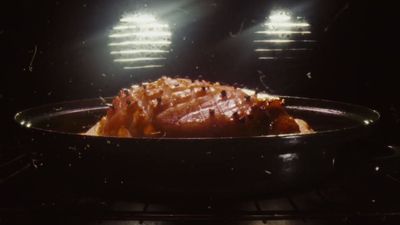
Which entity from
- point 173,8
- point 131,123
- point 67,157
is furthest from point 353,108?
point 173,8

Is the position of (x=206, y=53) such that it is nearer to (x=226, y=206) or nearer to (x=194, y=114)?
(x=194, y=114)

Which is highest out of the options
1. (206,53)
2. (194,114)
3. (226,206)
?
(206,53)

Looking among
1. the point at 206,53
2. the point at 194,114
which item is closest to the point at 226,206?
the point at 194,114

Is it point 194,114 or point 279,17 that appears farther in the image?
point 279,17

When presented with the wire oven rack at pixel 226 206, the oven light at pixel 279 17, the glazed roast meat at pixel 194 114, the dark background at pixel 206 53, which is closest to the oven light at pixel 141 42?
the dark background at pixel 206 53

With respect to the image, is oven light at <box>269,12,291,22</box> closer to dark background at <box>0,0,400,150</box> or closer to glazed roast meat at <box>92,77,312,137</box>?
dark background at <box>0,0,400,150</box>

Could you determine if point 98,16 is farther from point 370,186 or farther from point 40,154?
point 370,186

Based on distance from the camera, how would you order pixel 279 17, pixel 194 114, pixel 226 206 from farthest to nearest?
pixel 279 17, pixel 194 114, pixel 226 206
